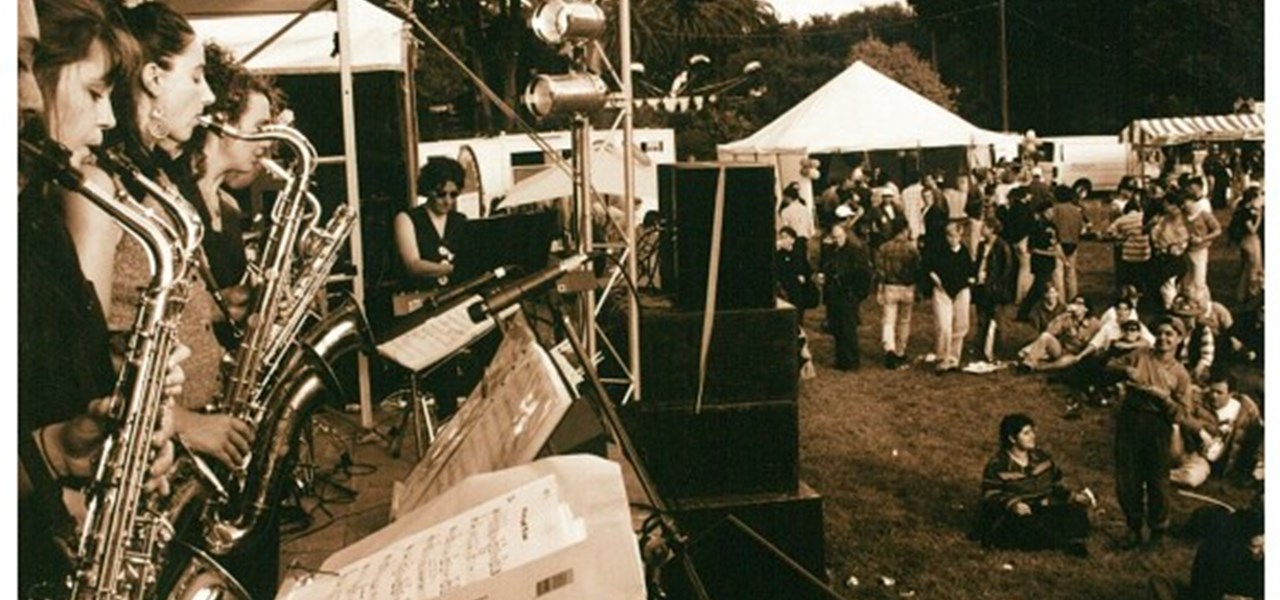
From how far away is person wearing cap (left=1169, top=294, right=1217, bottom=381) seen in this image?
765 centimetres

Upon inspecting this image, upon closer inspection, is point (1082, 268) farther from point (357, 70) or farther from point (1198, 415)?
point (357, 70)

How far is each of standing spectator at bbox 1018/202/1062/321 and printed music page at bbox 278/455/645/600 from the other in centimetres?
1107

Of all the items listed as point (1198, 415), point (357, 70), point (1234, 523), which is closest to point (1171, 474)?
point (1198, 415)

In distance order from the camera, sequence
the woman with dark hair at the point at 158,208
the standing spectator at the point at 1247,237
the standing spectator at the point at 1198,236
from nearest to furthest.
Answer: the woman with dark hair at the point at 158,208 → the standing spectator at the point at 1247,237 → the standing spectator at the point at 1198,236

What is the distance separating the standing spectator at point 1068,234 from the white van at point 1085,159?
5.83m

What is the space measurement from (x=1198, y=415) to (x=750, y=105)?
19.6 meters

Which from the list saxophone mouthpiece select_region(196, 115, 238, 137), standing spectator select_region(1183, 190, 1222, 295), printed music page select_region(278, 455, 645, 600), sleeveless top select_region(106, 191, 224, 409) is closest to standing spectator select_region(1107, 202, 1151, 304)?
standing spectator select_region(1183, 190, 1222, 295)

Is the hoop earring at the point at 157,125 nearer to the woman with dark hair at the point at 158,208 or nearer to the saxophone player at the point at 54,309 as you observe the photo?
the woman with dark hair at the point at 158,208

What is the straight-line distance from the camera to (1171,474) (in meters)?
7.16

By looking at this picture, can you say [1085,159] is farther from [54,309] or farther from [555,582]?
[555,582]

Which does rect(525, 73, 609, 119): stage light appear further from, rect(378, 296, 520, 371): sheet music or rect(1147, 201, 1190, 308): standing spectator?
rect(1147, 201, 1190, 308): standing spectator

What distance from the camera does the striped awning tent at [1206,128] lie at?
463 centimetres

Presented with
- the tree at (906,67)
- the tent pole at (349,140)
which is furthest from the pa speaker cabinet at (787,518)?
the tree at (906,67)

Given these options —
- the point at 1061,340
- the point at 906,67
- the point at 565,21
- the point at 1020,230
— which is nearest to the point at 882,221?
the point at 1020,230
